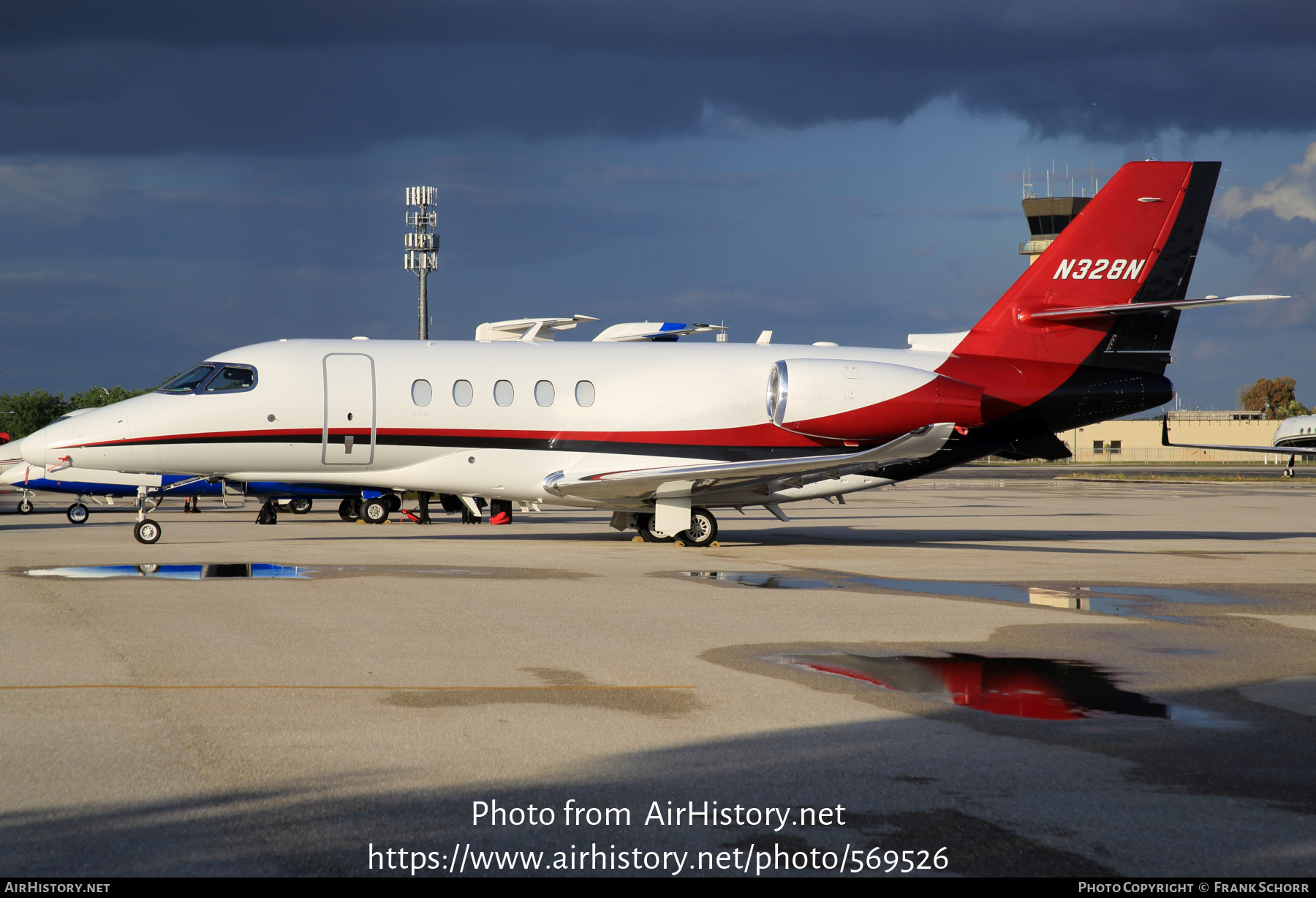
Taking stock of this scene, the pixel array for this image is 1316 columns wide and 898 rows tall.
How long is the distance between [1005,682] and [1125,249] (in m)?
14.7

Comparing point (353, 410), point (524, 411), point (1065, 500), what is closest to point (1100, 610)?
point (524, 411)

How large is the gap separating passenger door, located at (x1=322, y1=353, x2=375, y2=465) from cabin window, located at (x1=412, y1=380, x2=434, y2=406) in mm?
690

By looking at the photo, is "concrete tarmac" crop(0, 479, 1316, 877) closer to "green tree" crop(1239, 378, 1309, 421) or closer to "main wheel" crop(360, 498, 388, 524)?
"main wheel" crop(360, 498, 388, 524)

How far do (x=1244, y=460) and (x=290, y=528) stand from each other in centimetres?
10571

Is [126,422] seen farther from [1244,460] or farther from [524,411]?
[1244,460]

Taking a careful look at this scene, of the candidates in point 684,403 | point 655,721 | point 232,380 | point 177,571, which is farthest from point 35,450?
point 655,721

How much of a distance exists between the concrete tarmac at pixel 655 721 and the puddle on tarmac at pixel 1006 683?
0.14ft

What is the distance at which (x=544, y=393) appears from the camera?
784 inches

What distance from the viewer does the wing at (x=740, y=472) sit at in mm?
17406

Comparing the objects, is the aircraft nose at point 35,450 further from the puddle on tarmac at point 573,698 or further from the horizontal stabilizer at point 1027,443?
the horizontal stabilizer at point 1027,443

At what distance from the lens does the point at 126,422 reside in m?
18.7

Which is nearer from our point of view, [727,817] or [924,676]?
[727,817]

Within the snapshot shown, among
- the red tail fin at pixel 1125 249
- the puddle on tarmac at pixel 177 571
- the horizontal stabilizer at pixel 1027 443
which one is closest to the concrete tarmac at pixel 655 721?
the puddle on tarmac at pixel 177 571

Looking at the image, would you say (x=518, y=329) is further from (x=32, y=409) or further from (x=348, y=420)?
(x=32, y=409)
